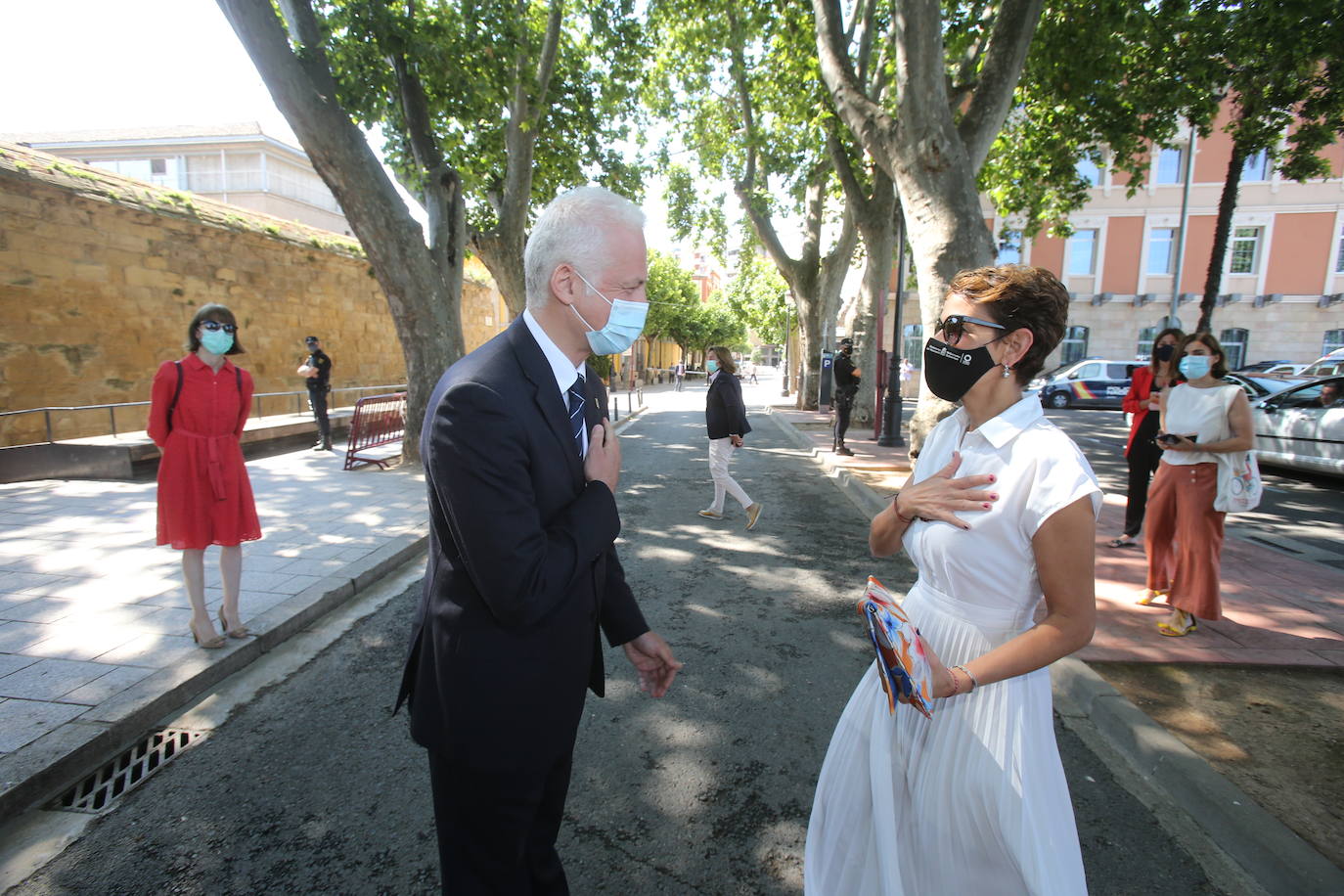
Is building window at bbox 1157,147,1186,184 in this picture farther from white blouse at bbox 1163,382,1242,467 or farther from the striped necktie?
the striped necktie

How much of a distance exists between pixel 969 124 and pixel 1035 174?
724 cm

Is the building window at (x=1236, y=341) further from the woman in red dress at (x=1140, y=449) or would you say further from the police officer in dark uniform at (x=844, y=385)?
the woman in red dress at (x=1140, y=449)

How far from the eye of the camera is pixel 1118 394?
22.8m

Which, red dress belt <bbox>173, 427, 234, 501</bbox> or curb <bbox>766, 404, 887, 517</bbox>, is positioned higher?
red dress belt <bbox>173, 427, 234, 501</bbox>

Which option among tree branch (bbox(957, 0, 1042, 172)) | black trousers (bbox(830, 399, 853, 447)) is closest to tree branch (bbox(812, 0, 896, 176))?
tree branch (bbox(957, 0, 1042, 172))

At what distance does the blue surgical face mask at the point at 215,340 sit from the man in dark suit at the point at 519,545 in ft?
A: 10.2

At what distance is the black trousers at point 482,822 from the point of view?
149 cm

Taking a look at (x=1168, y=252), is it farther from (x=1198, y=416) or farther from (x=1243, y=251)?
(x=1198, y=416)

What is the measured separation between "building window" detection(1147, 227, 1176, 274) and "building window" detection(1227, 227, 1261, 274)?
232cm

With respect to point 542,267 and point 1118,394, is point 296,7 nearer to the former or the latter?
point 542,267

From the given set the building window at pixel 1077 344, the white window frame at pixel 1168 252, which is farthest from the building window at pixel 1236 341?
the building window at pixel 1077 344

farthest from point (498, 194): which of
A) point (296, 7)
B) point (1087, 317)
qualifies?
point (1087, 317)

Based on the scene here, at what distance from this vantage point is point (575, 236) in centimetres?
157

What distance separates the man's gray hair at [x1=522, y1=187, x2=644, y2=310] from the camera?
157cm
